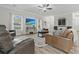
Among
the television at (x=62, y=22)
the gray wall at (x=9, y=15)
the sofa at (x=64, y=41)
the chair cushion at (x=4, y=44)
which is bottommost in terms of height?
the sofa at (x=64, y=41)

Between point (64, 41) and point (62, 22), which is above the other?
point (62, 22)

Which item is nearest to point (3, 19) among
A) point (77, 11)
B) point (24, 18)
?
point (24, 18)

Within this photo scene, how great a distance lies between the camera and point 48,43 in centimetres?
472

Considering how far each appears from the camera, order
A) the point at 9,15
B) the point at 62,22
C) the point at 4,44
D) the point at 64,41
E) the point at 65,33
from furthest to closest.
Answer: the point at 65,33, the point at 64,41, the point at 62,22, the point at 9,15, the point at 4,44

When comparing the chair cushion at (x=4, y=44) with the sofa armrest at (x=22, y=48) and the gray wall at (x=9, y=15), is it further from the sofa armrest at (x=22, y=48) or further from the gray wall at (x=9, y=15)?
the gray wall at (x=9, y=15)

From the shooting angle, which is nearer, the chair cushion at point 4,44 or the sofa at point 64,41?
the chair cushion at point 4,44

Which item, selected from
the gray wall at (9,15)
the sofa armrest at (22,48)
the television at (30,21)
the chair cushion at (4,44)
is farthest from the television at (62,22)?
the chair cushion at (4,44)

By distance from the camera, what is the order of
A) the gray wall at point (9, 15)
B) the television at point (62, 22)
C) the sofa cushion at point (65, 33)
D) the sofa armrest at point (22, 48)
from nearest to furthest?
the sofa armrest at point (22, 48)
the gray wall at point (9, 15)
the television at point (62, 22)
the sofa cushion at point (65, 33)

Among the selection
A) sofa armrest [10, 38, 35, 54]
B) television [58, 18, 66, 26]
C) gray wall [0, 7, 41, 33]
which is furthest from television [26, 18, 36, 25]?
sofa armrest [10, 38, 35, 54]

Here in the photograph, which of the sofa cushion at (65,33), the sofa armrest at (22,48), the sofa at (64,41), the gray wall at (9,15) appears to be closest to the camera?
the sofa armrest at (22,48)

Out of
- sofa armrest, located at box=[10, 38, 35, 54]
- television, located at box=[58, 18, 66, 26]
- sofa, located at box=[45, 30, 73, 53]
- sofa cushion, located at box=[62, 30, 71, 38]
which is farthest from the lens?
sofa cushion, located at box=[62, 30, 71, 38]

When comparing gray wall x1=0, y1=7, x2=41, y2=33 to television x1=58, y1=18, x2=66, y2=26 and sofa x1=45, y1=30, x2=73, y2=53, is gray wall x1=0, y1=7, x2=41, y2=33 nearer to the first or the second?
television x1=58, y1=18, x2=66, y2=26

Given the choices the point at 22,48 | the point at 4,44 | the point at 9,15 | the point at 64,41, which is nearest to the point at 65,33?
the point at 64,41

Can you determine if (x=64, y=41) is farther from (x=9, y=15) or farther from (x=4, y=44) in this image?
(x=4, y=44)
